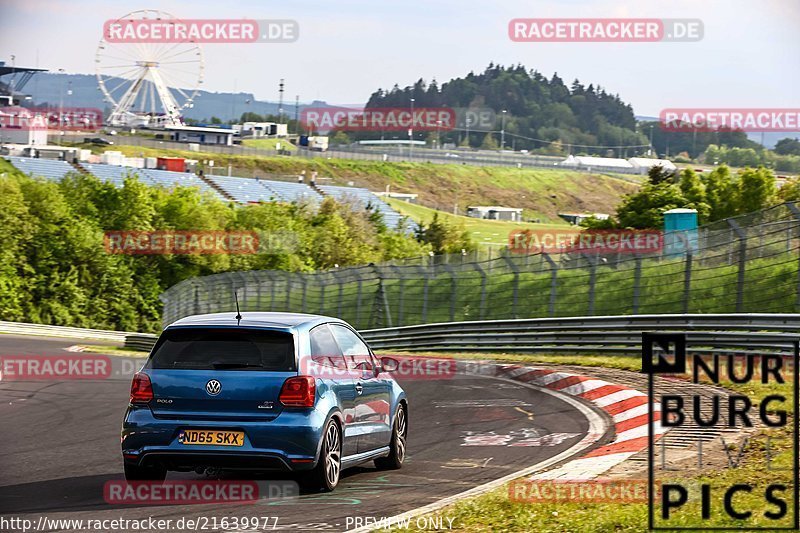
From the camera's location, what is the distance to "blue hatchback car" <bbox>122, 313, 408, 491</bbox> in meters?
9.21

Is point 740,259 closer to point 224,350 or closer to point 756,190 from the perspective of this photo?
point 224,350

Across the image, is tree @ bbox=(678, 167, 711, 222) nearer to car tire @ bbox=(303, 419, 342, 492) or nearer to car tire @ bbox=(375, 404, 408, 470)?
car tire @ bbox=(375, 404, 408, 470)

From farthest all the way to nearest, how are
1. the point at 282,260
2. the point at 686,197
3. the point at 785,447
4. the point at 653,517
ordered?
1. the point at 282,260
2. the point at 686,197
3. the point at 785,447
4. the point at 653,517

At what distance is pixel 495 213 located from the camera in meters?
174

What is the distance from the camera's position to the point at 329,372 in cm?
985

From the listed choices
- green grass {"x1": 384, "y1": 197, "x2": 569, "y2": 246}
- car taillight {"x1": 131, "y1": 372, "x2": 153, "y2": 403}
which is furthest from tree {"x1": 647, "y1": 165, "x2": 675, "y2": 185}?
green grass {"x1": 384, "y1": 197, "x2": 569, "y2": 246}

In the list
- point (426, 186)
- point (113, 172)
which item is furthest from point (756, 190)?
point (426, 186)

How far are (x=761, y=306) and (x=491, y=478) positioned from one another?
1095 centimetres

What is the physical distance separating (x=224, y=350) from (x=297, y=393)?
0.79 m

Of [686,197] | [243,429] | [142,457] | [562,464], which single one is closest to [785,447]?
[562,464]

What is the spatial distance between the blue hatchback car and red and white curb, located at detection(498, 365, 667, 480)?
1.92m

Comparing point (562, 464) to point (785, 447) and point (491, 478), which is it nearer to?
point (491, 478)

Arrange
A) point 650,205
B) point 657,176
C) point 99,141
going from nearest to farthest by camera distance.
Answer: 1. point 650,205
2. point 657,176
3. point 99,141

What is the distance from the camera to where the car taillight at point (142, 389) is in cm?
948
